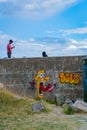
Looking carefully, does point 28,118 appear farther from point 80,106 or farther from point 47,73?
point 47,73

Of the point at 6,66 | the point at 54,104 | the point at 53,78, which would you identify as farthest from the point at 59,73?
the point at 6,66

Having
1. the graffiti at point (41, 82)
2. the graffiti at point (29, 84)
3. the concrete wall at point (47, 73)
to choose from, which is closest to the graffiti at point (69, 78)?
the concrete wall at point (47, 73)

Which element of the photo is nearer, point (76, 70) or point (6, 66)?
point (76, 70)

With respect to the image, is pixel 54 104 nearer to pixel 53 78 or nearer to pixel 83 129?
pixel 53 78

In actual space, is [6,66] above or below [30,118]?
above

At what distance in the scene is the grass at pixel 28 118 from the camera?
30.5ft

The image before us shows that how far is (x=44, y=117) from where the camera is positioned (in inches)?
430

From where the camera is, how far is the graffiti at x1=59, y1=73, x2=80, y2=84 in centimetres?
1495

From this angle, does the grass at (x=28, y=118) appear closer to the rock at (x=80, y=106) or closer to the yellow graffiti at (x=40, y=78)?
the rock at (x=80, y=106)

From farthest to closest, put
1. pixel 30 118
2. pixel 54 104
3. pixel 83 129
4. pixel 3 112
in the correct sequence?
pixel 54 104 → pixel 3 112 → pixel 30 118 → pixel 83 129

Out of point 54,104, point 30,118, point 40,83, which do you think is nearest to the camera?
point 30,118

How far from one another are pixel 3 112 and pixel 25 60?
5.12m

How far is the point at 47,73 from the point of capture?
15.7 m

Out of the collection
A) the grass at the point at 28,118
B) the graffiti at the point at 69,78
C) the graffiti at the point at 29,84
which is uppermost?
the graffiti at the point at 69,78
